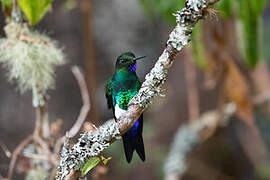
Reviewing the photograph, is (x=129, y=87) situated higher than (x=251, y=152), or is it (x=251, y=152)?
(x=251, y=152)

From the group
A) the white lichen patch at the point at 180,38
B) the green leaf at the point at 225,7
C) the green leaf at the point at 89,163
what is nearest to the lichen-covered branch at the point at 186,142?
the green leaf at the point at 225,7

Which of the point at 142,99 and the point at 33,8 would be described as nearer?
the point at 142,99

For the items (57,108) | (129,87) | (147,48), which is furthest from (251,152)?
(129,87)

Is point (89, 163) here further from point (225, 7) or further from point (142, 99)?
point (225, 7)

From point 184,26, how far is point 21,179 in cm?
271

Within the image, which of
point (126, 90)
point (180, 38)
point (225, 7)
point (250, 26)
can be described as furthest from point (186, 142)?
point (180, 38)

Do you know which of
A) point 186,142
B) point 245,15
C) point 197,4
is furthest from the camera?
point 186,142

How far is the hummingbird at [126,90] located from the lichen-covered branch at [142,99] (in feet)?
0.71

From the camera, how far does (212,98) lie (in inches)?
140

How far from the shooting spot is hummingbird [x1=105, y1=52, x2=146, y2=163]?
1.38 metres

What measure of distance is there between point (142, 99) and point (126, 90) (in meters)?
0.48

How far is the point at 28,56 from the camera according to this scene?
1.69 m

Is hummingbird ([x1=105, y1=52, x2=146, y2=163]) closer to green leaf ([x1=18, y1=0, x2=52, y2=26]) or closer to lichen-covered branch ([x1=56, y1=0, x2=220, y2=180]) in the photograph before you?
lichen-covered branch ([x1=56, y1=0, x2=220, y2=180])

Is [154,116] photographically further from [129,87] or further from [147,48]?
[129,87]
